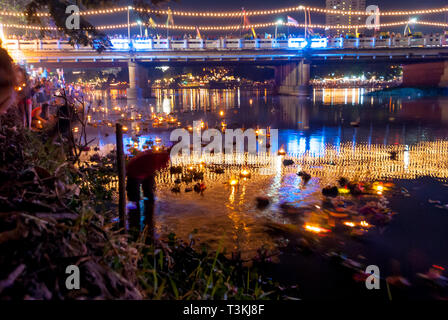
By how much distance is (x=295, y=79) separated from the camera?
5291 centimetres

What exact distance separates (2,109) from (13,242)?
73.4 inches

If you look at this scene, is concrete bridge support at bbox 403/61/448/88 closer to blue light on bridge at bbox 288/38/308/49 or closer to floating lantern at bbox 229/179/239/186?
blue light on bridge at bbox 288/38/308/49

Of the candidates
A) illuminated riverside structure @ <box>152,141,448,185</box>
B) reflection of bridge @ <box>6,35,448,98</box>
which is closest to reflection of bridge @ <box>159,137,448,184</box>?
illuminated riverside structure @ <box>152,141,448,185</box>

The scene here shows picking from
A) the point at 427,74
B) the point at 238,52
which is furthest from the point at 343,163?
the point at 427,74

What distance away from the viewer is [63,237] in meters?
3.05

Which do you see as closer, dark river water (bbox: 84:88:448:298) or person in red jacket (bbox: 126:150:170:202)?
dark river water (bbox: 84:88:448:298)

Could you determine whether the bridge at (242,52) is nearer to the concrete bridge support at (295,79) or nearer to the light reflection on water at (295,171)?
the concrete bridge support at (295,79)

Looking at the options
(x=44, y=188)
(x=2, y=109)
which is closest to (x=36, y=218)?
(x=44, y=188)

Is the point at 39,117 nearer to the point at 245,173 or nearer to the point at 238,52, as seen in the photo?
the point at 245,173

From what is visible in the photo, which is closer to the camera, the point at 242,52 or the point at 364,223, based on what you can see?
the point at 364,223

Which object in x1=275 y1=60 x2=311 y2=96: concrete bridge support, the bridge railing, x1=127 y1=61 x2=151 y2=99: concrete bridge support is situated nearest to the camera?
the bridge railing

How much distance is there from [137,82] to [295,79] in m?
22.9

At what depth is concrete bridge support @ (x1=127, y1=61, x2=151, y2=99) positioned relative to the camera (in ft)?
161
